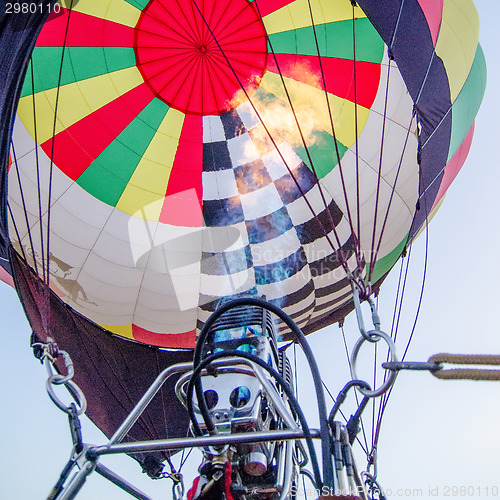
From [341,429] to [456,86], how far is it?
125 inches

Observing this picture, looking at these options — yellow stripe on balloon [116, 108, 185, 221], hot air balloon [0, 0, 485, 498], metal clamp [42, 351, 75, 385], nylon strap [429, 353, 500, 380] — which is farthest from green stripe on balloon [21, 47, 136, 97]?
nylon strap [429, 353, 500, 380]

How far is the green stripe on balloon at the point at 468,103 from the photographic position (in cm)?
387

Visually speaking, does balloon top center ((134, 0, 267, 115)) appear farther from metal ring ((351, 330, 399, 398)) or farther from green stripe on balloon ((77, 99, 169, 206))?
metal ring ((351, 330, 399, 398))

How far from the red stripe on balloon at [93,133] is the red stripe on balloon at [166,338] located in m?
1.50

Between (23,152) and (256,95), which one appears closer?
(23,152)

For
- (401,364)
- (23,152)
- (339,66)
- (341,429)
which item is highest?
(339,66)

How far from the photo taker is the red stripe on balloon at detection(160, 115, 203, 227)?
15.0 ft

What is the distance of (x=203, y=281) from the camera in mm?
4617

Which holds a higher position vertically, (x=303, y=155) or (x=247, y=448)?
(x=303, y=155)

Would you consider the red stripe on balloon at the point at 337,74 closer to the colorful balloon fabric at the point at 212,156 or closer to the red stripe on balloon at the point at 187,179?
the colorful balloon fabric at the point at 212,156

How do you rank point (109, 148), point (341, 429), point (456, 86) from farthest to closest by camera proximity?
1. point (109, 148)
2. point (456, 86)
3. point (341, 429)

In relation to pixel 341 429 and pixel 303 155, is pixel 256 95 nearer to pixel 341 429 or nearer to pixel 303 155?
pixel 303 155

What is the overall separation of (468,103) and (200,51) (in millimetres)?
2205

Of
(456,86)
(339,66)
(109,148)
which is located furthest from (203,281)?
(456,86)
